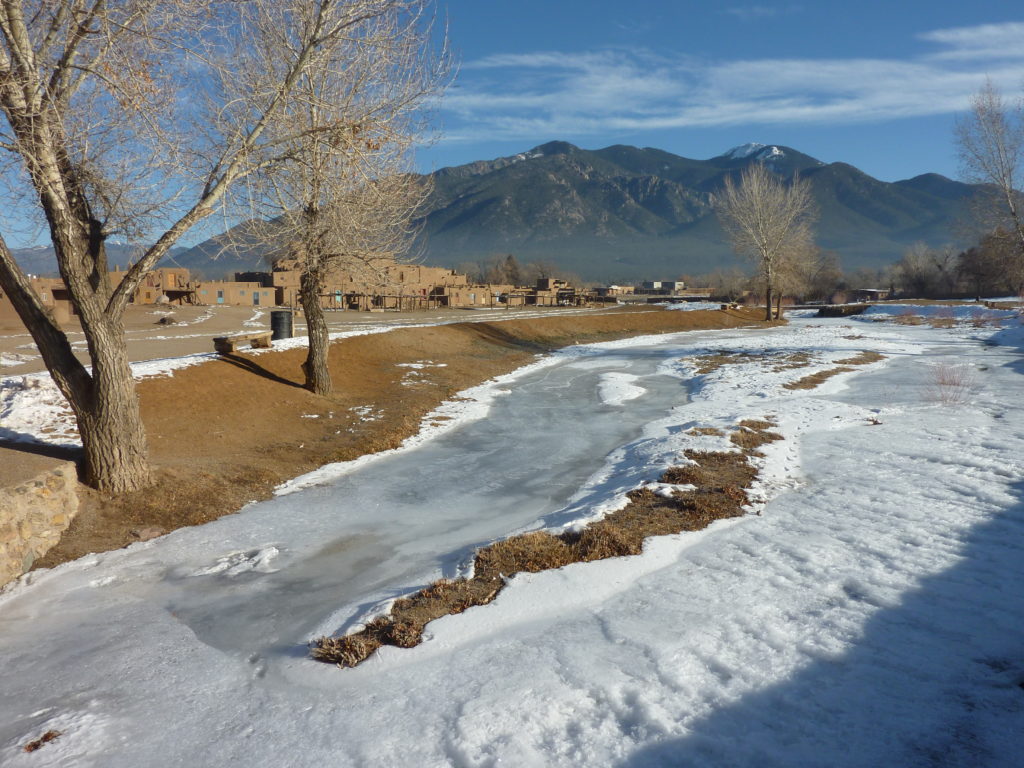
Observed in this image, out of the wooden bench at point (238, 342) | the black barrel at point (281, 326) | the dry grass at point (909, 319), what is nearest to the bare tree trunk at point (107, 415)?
the wooden bench at point (238, 342)

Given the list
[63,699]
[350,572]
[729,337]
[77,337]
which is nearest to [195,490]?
[350,572]

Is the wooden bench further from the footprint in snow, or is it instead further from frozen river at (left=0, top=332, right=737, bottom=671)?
the footprint in snow

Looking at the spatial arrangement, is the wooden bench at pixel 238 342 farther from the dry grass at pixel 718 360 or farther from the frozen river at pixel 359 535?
the dry grass at pixel 718 360

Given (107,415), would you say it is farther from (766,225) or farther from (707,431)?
(766,225)

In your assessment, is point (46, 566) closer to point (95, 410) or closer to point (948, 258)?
point (95, 410)

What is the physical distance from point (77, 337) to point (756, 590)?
26148 millimetres

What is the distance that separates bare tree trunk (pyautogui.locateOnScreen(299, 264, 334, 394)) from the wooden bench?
1853mm

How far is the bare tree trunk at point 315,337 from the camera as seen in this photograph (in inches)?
625

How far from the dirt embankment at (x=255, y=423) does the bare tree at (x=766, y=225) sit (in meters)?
36.6

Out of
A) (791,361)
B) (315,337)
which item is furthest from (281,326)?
(791,361)

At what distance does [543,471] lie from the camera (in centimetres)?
1111

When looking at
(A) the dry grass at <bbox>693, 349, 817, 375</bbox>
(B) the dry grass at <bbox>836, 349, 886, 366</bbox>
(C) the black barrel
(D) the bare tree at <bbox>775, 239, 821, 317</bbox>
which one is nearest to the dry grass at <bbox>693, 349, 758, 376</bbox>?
(A) the dry grass at <bbox>693, 349, 817, 375</bbox>

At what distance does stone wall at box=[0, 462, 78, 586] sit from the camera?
6.84 meters

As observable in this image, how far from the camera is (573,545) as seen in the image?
725 centimetres
